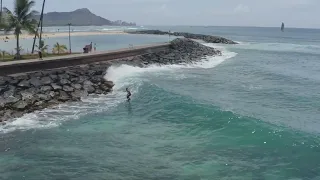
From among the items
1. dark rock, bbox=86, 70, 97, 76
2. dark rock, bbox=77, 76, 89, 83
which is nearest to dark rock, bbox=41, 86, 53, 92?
dark rock, bbox=77, 76, 89, 83

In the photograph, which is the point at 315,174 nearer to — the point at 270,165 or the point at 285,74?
the point at 270,165

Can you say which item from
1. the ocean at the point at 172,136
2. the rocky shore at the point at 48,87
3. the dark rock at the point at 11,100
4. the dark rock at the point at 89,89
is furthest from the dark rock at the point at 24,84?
the dark rock at the point at 89,89


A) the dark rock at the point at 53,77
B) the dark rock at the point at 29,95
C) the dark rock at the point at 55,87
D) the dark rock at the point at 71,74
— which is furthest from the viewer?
the dark rock at the point at 71,74

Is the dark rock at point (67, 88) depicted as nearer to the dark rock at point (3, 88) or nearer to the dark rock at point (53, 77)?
the dark rock at point (53, 77)

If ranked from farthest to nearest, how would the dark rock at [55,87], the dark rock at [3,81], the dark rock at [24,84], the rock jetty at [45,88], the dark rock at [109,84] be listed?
1. the dark rock at [109,84]
2. the dark rock at [55,87]
3. the dark rock at [24,84]
4. the dark rock at [3,81]
5. the rock jetty at [45,88]

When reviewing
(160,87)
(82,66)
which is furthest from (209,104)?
(82,66)

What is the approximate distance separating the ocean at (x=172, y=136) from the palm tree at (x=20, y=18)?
9768 mm

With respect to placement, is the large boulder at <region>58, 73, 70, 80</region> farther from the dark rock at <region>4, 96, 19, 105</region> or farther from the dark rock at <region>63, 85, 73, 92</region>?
the dark rock at <region>4, 96, 19, 105</region>

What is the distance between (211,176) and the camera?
11.8m

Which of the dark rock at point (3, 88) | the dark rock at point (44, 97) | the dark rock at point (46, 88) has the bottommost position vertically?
the dark rock at point (44, 97)

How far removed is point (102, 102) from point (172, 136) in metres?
7.36

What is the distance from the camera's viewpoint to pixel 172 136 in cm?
1588

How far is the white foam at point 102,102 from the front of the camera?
17.5 meters

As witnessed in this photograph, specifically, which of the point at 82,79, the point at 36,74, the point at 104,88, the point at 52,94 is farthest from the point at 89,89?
the point at 36,74
